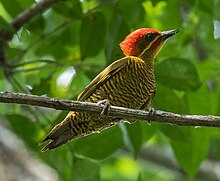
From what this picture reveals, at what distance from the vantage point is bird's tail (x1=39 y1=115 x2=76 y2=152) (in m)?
4.03

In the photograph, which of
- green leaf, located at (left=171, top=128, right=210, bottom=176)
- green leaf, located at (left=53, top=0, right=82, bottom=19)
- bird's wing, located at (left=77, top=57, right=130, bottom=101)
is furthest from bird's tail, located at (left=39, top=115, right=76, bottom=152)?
green leaf, located at (left=53, top=0, right=82, bottom=19)

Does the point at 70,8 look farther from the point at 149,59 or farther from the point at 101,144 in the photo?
the point at 101,144

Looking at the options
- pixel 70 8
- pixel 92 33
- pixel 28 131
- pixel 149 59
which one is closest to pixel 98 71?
pixel 92 33

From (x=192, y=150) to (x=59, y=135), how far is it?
1003 millimetres

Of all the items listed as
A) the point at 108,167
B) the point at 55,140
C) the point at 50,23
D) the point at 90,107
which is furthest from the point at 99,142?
the point at 108,167

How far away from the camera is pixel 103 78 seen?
418cm

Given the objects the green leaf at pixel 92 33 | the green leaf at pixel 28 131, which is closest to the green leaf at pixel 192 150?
the green leaf at pixel 92 33

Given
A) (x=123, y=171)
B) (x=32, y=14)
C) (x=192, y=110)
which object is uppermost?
(x=32, y=14)

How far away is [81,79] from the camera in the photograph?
4.64 meters

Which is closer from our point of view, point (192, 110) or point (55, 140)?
point (55, 140)

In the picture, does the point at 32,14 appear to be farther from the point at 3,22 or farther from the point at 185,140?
the point at 185,140

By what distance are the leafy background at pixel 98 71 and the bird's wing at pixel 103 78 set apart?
0.13m

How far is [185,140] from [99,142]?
596 mm

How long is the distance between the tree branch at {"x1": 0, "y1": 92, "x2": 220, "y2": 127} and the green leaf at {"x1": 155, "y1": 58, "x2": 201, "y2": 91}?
70 centimetres
